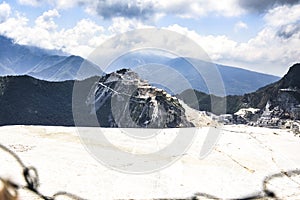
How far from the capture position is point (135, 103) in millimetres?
89938

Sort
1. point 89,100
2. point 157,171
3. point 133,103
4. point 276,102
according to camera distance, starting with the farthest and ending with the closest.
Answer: point 89,100, point 276,102, point 133,103, point 157,171

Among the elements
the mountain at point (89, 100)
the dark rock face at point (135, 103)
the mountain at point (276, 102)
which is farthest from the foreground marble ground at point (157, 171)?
the mountain at point (276, 102)

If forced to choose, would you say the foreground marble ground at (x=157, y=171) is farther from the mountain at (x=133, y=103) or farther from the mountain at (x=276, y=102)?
the mountain at (x=276, y=102)

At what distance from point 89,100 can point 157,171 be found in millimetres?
103168

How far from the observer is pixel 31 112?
10344 centimetres

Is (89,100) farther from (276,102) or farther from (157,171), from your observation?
(157,171)

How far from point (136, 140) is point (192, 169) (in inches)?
66.9

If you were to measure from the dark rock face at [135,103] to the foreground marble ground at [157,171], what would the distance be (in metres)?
60.6

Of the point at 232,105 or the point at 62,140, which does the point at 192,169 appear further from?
the point at 232,105

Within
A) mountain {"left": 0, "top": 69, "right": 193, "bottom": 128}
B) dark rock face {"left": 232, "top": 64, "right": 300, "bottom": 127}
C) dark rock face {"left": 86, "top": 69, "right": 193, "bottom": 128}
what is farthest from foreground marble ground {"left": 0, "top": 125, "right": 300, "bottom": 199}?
dark rock face {"left": 232, "top": 64, "right": 300, "bottom": 127}

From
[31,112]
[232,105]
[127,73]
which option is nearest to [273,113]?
[232,105]

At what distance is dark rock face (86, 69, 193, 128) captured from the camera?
77812 mm

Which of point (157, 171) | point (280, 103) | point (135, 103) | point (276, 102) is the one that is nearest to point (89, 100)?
point (135, 103)

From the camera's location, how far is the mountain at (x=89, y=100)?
85375mm
